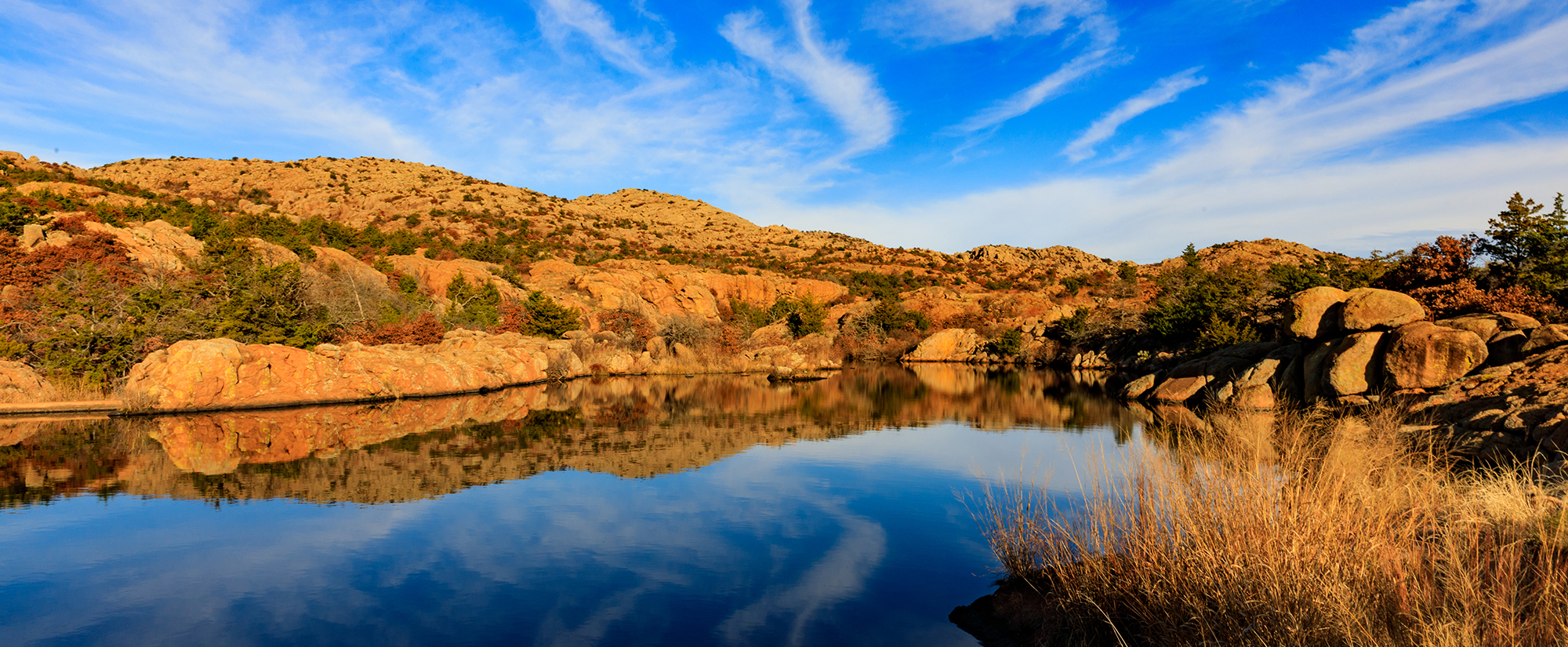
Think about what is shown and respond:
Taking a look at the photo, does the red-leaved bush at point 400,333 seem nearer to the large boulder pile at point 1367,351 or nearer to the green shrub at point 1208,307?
the large boulder pile at point 1367,351

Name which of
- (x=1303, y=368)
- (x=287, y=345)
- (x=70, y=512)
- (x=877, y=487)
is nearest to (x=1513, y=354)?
(x=1303, y=368)

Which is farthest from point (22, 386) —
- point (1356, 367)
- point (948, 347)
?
point (948, 347)

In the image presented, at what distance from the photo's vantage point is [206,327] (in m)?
25.2

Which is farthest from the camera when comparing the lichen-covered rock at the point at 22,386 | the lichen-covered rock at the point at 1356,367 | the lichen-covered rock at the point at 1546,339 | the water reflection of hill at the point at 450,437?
the lichen-covered rock at the point at 22,386

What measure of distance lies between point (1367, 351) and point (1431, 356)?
1830 millimetres

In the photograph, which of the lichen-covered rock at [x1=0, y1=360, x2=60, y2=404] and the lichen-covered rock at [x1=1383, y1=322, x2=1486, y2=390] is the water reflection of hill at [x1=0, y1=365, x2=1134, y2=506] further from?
the lichen-covered rock at [x1=1383, y1=322, x2=1486, y2=390]

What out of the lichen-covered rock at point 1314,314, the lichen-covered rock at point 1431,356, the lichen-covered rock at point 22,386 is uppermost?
the lichen-covered rock at point 1314,314

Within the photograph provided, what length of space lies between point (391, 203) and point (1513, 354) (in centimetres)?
8964

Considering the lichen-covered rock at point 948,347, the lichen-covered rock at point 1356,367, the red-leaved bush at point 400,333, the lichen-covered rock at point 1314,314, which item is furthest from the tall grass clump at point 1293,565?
the lichen-covered rock at point 948,347

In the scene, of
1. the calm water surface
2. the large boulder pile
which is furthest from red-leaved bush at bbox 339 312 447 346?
the large boulder pile

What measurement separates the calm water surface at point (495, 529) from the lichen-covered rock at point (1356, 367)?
5091 millimetres

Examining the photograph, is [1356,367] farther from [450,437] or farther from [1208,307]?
[450,437]

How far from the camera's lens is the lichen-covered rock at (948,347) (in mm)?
57562

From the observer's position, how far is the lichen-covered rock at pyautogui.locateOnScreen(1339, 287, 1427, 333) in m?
18.3
